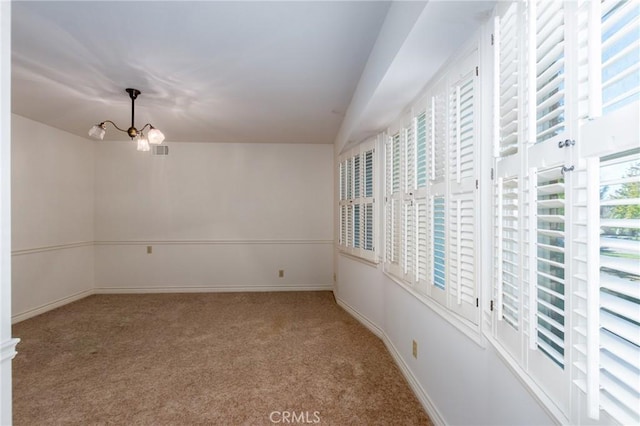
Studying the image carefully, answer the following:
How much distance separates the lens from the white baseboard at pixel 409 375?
74.8 inches

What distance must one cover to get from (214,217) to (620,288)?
509 centimetres

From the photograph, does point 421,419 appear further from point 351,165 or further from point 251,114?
point 251,114

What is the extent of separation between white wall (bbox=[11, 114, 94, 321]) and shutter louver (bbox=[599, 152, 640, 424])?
5181mm

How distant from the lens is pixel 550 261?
91 cm

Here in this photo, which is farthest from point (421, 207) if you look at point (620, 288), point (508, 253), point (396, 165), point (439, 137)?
point (620, 288)

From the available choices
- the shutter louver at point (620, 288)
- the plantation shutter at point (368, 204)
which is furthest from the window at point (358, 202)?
the shutter louver at point (620, 288)

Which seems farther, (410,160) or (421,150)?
(410,160)

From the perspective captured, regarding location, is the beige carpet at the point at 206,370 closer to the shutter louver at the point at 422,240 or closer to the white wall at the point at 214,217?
the shutter louver at the point at 422,240

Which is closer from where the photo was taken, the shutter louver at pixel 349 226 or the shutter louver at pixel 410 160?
the shutter louver at pixel 410 160

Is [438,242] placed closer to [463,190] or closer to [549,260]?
[463,190]

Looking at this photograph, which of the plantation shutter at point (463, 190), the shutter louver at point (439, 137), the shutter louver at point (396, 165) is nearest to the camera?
the plantation shutter at point (463, 190)

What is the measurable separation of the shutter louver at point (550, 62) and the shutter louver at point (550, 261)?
16cm

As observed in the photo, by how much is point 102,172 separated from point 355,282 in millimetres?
4503

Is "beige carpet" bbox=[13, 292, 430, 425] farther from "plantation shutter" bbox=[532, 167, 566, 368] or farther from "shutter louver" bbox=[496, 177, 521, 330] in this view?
"plantation shutter" bbox=[532, 167, 566, 368]
